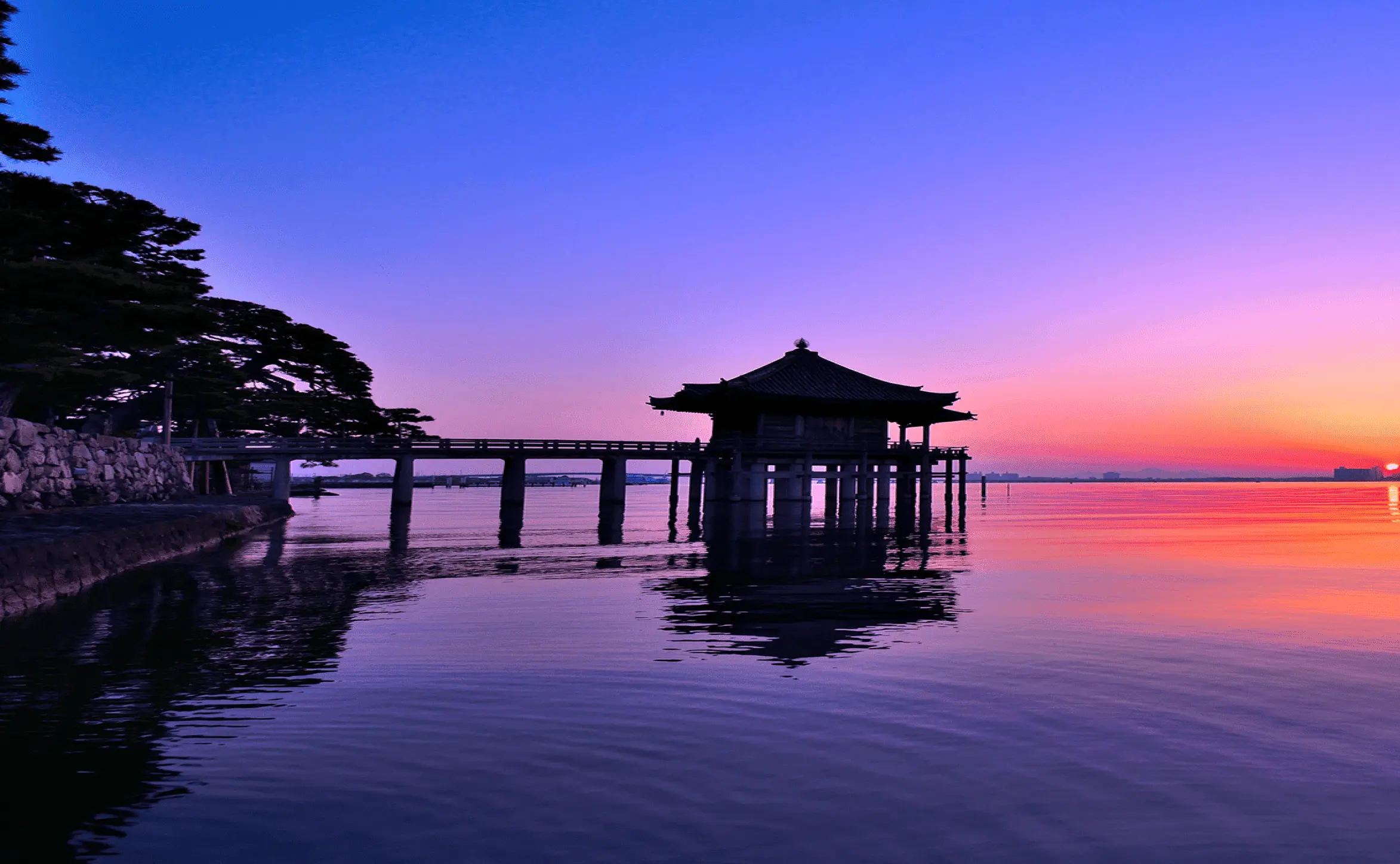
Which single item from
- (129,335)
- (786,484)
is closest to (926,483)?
(786,484)

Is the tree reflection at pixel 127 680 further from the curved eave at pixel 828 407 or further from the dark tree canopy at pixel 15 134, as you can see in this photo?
the curved eave at pixel 828 407

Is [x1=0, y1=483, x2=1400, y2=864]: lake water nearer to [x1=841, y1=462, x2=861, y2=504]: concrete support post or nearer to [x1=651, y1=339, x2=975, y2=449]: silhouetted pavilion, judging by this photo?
[x1=651, y1=339, x2=975, y2=449]: silhouetted pavilion

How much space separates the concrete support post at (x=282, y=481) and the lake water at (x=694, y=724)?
30416 millimetres

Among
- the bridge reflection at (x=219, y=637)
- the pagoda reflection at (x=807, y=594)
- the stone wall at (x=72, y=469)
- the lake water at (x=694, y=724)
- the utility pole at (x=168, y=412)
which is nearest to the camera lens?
the lake water at (x=694, y=724)

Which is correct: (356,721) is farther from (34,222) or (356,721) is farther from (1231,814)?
(34,222)

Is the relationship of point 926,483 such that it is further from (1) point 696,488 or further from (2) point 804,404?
(1) point 696,488

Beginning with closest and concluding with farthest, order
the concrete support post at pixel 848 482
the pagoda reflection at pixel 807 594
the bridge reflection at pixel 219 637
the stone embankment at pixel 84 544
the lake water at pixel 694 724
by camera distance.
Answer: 1. the lake water at pixel 694 724
2. the bridge reflection at pixel 219 637
3. the pagoda reflection at pixel 807 594
4. the stone embankment at pixel 84 544
5. the concrete support post at pixel 848 482

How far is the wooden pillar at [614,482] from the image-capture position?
154 ft

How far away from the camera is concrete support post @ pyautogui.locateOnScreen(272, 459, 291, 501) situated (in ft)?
155

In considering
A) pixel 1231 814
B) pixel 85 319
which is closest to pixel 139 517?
pixel 85 319

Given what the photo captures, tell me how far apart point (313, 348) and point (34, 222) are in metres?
26.7

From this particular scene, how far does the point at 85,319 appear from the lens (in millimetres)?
24141

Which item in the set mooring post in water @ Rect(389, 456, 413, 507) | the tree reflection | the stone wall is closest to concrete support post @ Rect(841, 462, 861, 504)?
mooring post in water @ Rect(389, 456, 413, 507)

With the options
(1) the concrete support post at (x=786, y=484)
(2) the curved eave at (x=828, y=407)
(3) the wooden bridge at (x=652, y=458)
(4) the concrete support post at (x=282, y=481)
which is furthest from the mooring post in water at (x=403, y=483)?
(1) the concrete support post at (x=786, y=484)
